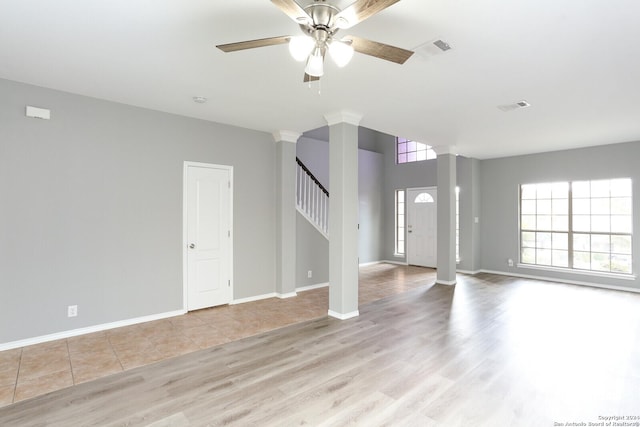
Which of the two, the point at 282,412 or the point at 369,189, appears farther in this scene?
the point at 369,189

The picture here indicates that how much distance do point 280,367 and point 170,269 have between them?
2.25 metres

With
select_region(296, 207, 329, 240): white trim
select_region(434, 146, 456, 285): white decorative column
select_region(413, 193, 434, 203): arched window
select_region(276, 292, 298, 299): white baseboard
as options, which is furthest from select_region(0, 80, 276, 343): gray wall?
select_region(413, 193, 434, 203): arched window

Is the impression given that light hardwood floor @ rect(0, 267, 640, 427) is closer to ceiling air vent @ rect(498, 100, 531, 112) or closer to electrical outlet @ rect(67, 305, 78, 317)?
electrical outlet @ rect(67, 305, 78, 317)

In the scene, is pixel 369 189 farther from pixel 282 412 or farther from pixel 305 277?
pixel 282 412

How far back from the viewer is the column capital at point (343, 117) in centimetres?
419

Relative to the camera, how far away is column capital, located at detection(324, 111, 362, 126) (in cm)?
Answer: 419

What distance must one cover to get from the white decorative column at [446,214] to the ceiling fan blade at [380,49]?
15.1 ft

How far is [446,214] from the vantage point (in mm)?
6418

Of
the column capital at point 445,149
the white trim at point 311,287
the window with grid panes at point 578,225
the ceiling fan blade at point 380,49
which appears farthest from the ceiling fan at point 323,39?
the window with grid panes at point 578,225

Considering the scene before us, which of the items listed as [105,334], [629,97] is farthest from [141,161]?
[629,97]

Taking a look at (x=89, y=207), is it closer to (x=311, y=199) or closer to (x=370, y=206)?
(x=311, y=199)

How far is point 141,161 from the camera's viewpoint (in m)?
4.11

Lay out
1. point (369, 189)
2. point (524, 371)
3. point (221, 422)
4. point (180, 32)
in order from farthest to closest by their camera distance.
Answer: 1. point (369, 189)
2. point (524, 371)
3. point (180, 32)
4. point (221, 422)

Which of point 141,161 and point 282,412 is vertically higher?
point 141,161
